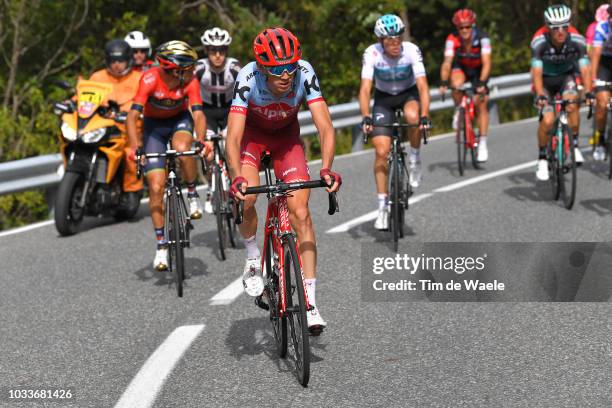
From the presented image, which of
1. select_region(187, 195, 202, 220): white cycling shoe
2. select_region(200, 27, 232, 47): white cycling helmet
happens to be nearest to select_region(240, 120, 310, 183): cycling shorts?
select_region(187, 195, 202, 220): white cycling shoe

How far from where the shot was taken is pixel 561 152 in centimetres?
1245

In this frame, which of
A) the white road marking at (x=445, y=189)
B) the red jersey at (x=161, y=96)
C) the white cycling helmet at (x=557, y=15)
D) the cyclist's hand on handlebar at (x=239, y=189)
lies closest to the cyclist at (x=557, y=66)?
the white cycling helmet at (x=557, y=15)

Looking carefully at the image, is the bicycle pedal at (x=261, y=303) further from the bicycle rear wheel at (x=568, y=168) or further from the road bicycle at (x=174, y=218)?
the bicycle rear wheel at (x=568, y=168)

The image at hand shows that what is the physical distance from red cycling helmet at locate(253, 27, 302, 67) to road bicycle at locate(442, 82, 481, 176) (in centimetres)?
872

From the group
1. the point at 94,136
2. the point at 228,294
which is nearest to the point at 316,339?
the point at 228,294

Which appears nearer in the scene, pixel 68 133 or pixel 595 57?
pixel 68 133

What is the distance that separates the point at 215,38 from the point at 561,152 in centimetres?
382

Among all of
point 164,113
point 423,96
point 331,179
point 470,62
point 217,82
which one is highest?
point 331,179

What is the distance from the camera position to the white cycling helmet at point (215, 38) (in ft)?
38.4

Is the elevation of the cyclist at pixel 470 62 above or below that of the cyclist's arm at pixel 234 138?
below

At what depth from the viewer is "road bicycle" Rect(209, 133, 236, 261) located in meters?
10.7

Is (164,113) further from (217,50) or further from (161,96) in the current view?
(217,50)

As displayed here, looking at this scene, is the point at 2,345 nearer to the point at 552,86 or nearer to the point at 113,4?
the point at 552,86

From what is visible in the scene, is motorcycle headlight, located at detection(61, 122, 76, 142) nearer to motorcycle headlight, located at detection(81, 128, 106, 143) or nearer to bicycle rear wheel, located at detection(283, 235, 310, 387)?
motorcycle headlight, located at detection(81, 128, 106, 143)
